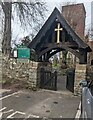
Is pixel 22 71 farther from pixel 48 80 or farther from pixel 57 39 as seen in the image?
pixel 57 39

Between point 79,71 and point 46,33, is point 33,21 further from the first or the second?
point 79,71

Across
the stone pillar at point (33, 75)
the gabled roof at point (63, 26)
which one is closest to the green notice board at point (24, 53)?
the gabled roof at point (63, 26)

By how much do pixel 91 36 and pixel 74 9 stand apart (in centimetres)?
483

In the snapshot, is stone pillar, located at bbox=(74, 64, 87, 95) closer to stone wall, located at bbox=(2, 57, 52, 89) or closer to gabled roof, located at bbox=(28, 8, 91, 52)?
gabled roof, located at bbox=(28, 8, 91, 52)

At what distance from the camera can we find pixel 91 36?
1235 inches

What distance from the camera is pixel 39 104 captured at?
7.97 meters

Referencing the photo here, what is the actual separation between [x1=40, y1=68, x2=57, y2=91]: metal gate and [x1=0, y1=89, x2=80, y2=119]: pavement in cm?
60

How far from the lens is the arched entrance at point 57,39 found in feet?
34.0

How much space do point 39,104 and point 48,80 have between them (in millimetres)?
3311

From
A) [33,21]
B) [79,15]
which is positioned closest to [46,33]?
[33,21]

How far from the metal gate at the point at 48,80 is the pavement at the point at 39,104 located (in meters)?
0.60

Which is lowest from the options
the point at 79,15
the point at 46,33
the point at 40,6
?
the point at 46,33

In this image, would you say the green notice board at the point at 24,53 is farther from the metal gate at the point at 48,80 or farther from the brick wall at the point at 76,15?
the brick wall at the point at 76,15

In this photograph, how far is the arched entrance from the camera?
1037 cm
